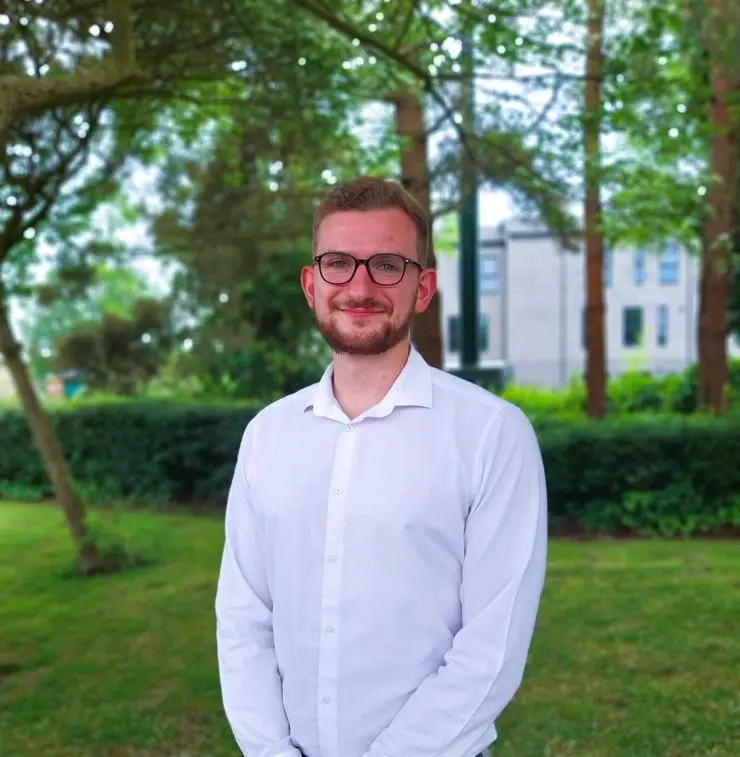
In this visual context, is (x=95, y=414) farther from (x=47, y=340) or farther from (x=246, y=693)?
(x=246, y=693)

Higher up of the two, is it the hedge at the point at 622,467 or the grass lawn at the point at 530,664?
the hedge at the point at 622,467

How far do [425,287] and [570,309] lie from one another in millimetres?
39272

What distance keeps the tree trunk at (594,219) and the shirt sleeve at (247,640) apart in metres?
5.83

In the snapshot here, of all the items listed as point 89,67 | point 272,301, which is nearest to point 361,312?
point 89,67

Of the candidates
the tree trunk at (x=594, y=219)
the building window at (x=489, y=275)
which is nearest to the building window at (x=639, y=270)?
the building window at (x=489, y=275)

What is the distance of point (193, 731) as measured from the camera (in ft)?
14.1

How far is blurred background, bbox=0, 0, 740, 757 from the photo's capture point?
15.7 ft

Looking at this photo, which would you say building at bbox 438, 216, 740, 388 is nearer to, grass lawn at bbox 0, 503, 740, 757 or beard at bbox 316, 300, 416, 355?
grass lawn at bbox 0, 503, 740, 757

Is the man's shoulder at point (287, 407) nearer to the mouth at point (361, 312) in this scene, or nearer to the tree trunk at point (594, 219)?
the mouth at point (361, 312)

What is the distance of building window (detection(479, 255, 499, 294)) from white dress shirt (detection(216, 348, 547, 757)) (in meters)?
40.7

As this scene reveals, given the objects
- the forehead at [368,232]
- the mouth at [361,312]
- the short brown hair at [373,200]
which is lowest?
the mouth at [361,312]

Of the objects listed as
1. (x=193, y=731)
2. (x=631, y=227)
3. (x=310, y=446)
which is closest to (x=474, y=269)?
(x=631, y=227)

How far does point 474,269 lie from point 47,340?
Result: 6912 mm

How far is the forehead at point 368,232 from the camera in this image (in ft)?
5.92
